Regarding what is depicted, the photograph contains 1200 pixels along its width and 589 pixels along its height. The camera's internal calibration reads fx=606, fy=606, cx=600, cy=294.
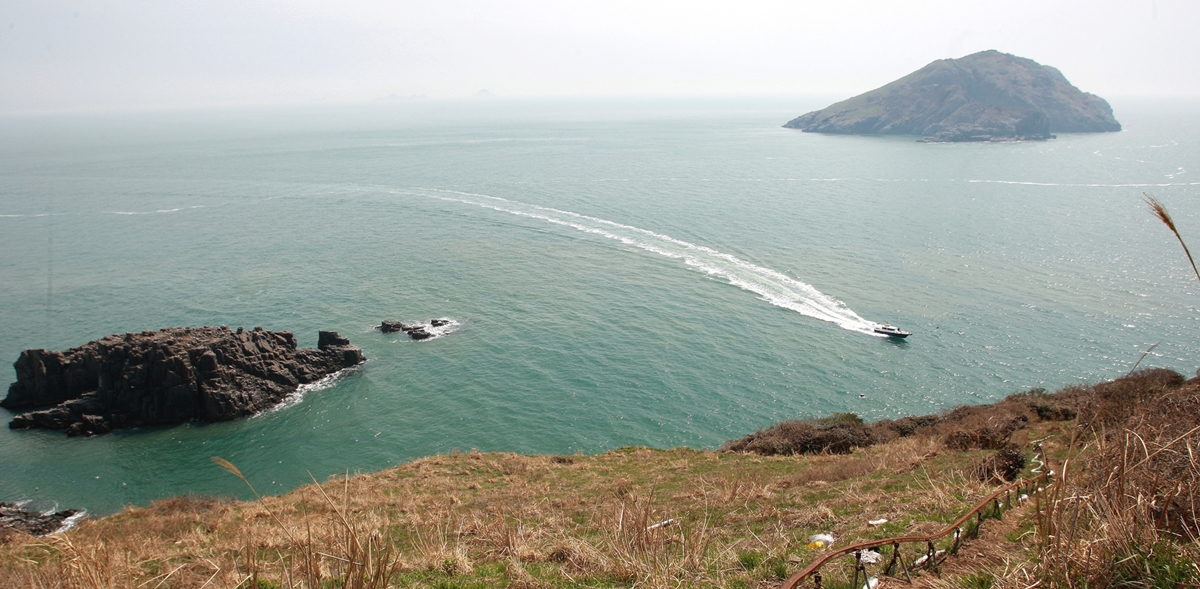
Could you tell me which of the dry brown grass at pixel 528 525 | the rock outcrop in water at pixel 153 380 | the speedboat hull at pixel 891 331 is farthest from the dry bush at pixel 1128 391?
the rock outcrop in water at pixel 153 380

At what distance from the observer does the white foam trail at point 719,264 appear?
48.2m

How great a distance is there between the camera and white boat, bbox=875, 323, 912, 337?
142ft

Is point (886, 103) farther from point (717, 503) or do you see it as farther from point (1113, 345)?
point (717, 503)

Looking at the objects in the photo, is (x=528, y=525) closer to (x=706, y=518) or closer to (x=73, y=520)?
(x=706, y=518)

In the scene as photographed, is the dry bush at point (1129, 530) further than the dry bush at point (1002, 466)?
No

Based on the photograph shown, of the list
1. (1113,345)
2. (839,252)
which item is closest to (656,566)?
(1113,345)

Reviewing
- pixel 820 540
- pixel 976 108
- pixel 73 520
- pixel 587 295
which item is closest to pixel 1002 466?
pixel 820 540

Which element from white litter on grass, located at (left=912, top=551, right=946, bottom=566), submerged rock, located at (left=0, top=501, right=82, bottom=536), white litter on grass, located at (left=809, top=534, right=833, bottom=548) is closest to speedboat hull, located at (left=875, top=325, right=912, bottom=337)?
white litter on grass, located at (left=809, top=534, right=833, bottom=548)

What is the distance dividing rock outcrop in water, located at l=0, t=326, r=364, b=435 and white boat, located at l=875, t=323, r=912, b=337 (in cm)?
3970

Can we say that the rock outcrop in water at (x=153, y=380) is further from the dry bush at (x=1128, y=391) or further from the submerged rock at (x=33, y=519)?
the dry bush at (x=1128, y=391)

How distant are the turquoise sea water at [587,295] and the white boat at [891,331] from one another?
69.0 inches

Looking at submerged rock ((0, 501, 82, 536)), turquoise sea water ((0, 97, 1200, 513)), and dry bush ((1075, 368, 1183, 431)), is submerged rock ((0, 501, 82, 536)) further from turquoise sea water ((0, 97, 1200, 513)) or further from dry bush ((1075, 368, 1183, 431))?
→ dry bush ((1075, 368, 1183, 431))

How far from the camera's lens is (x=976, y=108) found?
6545 inches

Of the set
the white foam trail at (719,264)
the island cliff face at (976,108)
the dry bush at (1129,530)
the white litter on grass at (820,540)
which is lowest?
the white foam trail at (719,264)
